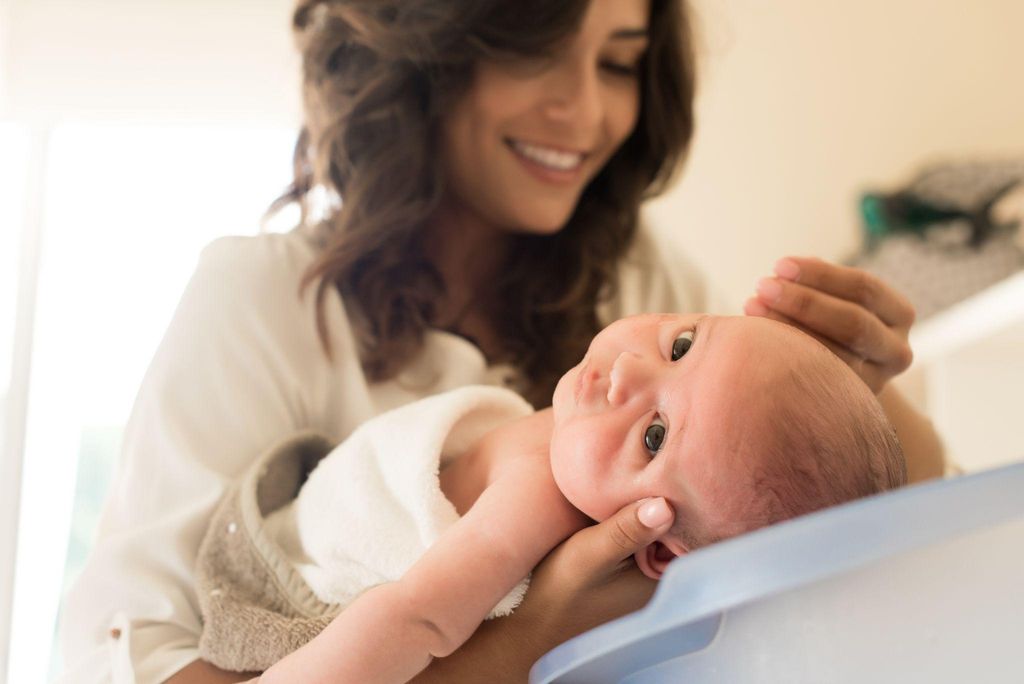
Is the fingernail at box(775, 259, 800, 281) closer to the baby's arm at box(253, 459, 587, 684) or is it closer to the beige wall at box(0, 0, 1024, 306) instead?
the baby's arm at box(253, 459, 587, 684)

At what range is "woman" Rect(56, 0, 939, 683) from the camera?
78 cm

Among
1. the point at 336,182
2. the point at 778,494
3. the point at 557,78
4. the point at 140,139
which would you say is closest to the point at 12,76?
the point at 140,139

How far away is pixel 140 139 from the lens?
128 centimetres

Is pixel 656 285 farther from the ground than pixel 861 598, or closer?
closer

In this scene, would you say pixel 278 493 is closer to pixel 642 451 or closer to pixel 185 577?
pixel 185 577

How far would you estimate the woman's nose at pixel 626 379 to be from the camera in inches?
20.0

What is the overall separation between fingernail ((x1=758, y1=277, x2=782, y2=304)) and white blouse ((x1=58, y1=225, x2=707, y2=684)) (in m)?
0.31

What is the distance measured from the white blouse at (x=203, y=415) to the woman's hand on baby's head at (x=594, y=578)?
286 mm

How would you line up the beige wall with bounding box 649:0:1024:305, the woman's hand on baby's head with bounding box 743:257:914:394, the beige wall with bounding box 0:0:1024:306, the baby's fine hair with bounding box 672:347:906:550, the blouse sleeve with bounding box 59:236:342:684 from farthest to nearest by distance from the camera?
the beige wall with bounding box 649:0:1024:305 < the beige wall with bounding box 0:0:1024:306 < the blouse sleeve with bounding box 59:236:342:684 < the woman's hand on baby's head with bounding box 743:257:914:394 < the baby's fine hair with bounding box 672:347:906:550

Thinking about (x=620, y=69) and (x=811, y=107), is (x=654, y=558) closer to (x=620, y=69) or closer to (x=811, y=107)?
(x=620, y=69)

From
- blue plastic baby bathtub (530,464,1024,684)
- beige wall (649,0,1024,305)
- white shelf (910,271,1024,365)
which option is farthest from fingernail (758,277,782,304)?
beige wall (649,0,1024,305)

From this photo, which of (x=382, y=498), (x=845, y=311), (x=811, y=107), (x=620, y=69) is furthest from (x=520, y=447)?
(x=811, y=107)

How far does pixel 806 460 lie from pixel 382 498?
29 centimetres

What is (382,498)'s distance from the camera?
2.12 feet
